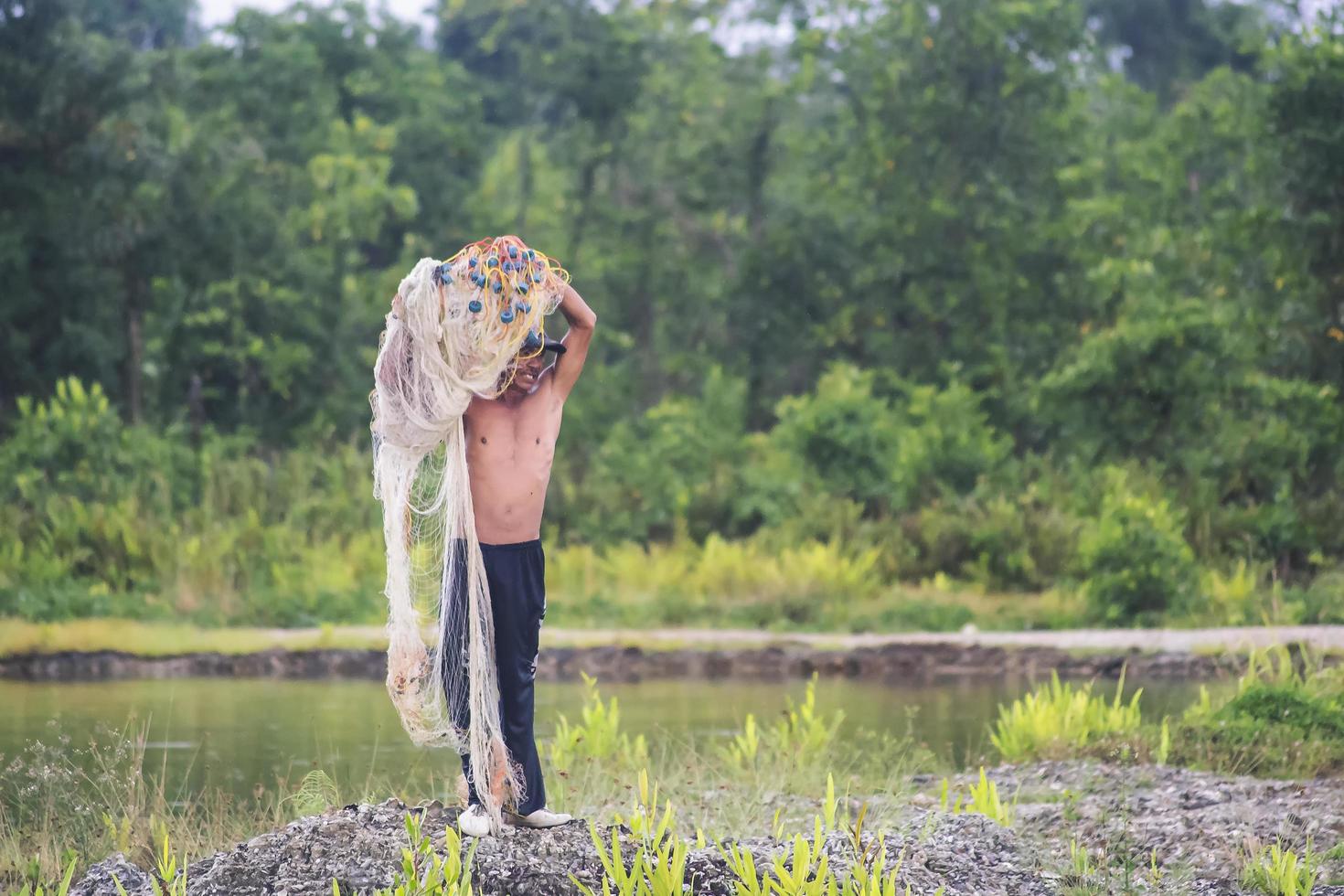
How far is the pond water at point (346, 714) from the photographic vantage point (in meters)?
10.6

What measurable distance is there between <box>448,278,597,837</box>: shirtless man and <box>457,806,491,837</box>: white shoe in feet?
0.22

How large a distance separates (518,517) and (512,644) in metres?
0.44

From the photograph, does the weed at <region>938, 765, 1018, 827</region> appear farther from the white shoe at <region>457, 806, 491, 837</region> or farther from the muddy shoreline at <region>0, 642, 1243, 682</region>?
the muddy shoreline at <region>0, 642, 1243, 682</region>

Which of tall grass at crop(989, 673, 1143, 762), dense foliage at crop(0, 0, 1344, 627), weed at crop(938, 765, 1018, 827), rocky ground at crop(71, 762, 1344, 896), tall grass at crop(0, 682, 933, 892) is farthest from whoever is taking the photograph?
dense foliage at crop(0, 0, 1344, 627)

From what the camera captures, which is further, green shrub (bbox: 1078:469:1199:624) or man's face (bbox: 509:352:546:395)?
green shrub (bbox: 1078:469:1199:624)

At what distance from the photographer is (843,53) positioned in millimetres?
26859

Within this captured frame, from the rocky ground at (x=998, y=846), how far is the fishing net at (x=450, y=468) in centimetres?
37

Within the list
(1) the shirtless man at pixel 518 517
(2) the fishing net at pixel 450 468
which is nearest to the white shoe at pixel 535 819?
(1) the shirtless man at pixel 518 517

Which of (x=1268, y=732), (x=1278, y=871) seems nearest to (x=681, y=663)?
(x=1268, y=732)

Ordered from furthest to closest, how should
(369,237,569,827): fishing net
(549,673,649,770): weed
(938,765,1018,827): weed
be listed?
(549,673,649,770): weed < (938,765,1018,827): weed < (369,237,569,827): fishing net

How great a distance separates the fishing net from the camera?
21.0 feet

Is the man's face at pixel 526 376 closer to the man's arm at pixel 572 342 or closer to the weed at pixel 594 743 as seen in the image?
the man's arm at pixel 572 342

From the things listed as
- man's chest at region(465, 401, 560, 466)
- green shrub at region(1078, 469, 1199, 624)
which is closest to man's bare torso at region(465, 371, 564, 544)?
man's chest at region(465, 401, 560, 466)

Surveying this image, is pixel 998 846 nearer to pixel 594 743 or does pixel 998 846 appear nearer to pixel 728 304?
pixel 594 743
